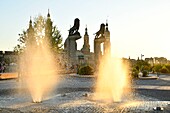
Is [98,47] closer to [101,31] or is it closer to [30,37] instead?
[101,31]

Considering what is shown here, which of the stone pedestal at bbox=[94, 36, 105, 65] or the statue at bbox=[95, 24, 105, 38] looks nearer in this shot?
the stone pedestal at bbox=[94, 36, 105, 65]

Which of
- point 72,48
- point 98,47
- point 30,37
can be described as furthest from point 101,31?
point 30,37

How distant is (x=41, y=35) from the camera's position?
44312mm

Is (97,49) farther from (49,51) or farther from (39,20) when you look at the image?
(39,20)

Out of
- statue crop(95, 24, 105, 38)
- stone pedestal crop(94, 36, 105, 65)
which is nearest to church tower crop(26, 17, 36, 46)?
stone pedestal crop(94, 36, 105, 65)

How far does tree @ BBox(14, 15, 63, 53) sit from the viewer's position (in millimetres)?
43656

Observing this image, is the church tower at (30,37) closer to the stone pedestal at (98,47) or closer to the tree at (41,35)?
the tree at (41,35)

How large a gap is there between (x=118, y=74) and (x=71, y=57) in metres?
23.1

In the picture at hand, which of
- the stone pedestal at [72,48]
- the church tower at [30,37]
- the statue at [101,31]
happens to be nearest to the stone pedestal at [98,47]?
the statue at [101,31]

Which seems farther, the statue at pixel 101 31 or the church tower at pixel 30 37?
the church tower at pixel 30 37

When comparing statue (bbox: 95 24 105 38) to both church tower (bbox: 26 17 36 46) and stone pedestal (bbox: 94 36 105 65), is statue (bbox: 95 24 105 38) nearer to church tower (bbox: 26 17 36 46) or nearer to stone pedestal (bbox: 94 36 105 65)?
stone pedestal (bbox: 94 36 105 65)

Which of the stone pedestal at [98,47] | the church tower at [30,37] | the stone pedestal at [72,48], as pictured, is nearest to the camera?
the stone pedestal at [72,48]

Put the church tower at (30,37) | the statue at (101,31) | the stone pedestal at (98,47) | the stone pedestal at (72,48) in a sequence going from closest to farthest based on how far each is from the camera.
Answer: the stone pedestal at (72,48) < the stone pedestal at (98,47) < the statue at (101,31) < the church tower at (30,37)

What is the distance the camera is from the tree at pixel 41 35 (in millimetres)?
43656
